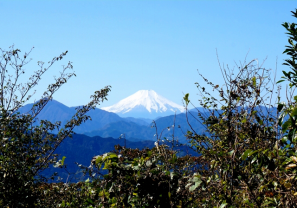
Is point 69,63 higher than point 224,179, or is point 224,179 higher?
point 69,63

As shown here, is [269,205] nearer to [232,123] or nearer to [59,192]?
[232,123]

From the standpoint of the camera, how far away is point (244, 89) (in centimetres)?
285

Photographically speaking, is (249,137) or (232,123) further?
(232,123)

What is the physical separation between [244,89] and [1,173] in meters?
3.21

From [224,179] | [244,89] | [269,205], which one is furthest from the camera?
[244,89]

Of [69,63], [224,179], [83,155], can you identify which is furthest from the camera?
[83,155]

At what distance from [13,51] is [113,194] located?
807 cm

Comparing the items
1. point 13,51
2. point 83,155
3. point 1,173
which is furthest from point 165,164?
point 83,155

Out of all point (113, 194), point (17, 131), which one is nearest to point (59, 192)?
point (17, 131)

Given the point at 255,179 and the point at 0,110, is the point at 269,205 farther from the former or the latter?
the point at 0,110

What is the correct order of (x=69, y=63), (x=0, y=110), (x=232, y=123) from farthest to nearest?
(x=69, y=63), (x=0, y=110), (x=232, y=123)

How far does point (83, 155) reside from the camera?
164 m

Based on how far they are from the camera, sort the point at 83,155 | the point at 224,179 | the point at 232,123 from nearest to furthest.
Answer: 1. the point at 224,179
2. the point at 232,123
3. the point at 83,155

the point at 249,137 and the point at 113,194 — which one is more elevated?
the point at 249,137
